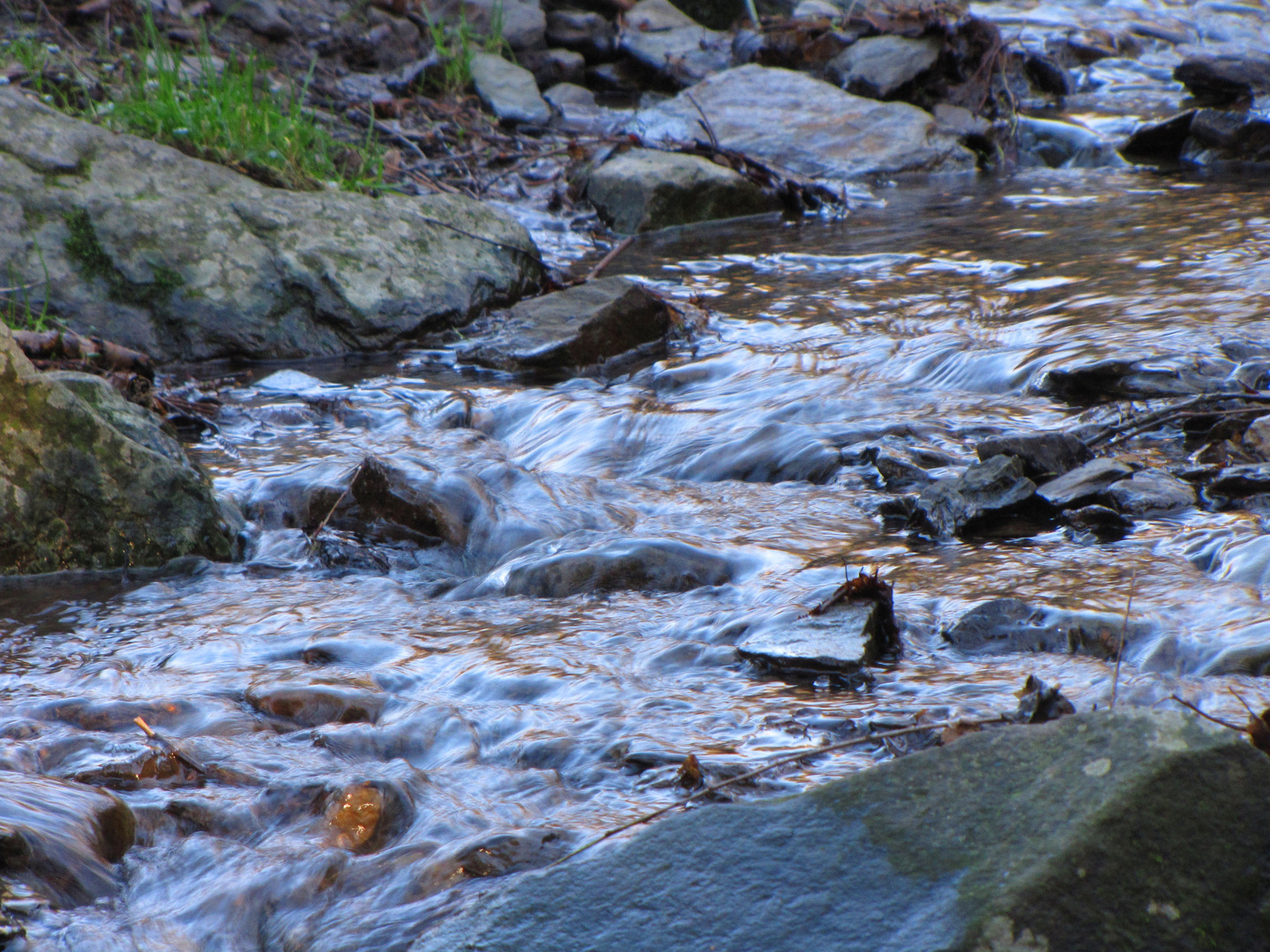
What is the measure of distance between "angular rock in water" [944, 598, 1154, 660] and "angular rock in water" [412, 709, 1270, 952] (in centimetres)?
96

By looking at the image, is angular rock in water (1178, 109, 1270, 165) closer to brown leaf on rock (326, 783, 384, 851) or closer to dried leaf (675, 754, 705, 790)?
dried leaf (675, 754, 705, 790)

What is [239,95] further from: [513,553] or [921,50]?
[921,50]

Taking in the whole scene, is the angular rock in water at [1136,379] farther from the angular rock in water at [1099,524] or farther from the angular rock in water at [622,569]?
the angular rock in water at [622,569]

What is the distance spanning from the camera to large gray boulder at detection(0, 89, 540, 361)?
5141 mm

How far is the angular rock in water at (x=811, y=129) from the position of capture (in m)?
9.02

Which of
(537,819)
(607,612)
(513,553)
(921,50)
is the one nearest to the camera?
(537,819)

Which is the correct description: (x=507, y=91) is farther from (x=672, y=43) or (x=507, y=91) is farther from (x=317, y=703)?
(x=317, y=703)

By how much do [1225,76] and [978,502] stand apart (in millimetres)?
7637

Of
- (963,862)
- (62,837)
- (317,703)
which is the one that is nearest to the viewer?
(963,862)

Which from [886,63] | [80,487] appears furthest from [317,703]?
[886,63]

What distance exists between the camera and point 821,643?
99.9 inches

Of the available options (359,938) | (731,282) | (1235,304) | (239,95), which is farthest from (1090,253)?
(359,938)

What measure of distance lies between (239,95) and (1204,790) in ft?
19.2

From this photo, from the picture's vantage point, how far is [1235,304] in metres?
4.79
